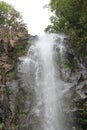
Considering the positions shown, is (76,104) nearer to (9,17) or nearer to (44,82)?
(44,82)

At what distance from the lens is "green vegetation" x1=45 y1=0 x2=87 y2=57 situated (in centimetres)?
2780

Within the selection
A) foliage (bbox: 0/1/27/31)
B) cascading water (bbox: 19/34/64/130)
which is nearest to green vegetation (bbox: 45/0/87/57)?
cascading water (bbox: 19/34/64/130)

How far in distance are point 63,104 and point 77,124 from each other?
159cm

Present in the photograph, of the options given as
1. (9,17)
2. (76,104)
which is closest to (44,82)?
(76,104)

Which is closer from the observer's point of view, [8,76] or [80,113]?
[80,113]

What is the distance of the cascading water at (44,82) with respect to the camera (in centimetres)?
1986

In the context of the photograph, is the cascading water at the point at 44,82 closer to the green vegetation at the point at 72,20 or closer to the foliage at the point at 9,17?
the green vegetation at the point at 72,20

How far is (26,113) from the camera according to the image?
66.8 ft

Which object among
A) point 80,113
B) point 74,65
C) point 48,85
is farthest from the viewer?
point 74,65

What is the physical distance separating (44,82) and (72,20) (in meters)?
10.6

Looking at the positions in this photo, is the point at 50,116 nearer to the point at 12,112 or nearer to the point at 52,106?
the point at 52,106

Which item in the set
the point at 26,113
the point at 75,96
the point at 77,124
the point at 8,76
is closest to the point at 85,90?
the point at 75,96

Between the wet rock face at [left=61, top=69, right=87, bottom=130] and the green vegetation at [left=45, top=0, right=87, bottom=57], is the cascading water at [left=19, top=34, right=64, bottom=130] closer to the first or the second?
the wet rock face at [left=61, top=69, right=87, bottom=130]

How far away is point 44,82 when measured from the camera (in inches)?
864
